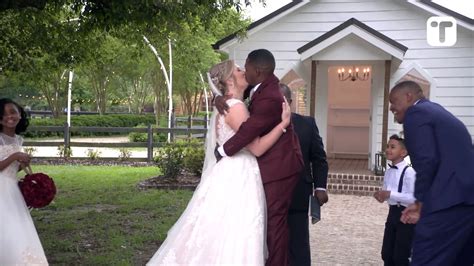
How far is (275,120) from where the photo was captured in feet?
13.2

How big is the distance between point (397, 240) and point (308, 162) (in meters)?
1.01

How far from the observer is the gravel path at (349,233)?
23.0ft

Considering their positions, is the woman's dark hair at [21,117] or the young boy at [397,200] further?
the woman's dark hair at [21,117]

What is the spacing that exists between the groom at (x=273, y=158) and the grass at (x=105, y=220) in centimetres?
268

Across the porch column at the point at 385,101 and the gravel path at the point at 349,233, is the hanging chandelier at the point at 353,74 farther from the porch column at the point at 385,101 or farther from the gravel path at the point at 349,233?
the gravel path at the point at 349,233

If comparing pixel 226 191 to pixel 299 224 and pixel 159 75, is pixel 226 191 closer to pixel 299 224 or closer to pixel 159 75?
pixel 299 224

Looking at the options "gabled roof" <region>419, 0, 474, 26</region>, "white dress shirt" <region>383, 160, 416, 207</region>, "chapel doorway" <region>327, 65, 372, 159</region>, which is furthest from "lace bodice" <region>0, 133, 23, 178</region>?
"chapel doorway" <region>327, 65, 372, 159</region>

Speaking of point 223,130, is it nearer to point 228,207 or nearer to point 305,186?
point 228,207

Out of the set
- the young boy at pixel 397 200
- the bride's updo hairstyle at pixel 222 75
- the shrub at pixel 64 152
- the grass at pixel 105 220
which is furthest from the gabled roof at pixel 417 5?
the bride's updo hairstyle at pixel 222 75

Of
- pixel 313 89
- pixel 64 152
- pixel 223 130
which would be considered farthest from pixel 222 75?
pixel 64 152

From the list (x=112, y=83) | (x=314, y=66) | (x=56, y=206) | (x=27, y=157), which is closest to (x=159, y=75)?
(x=112, y=83)

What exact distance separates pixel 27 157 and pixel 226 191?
1.95 metres

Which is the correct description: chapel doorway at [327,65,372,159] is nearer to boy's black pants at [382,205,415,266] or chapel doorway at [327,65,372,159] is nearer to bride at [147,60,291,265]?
boy's black pants at [382,205,415,266]

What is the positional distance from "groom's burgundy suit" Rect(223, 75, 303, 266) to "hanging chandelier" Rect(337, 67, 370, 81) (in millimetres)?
11964
